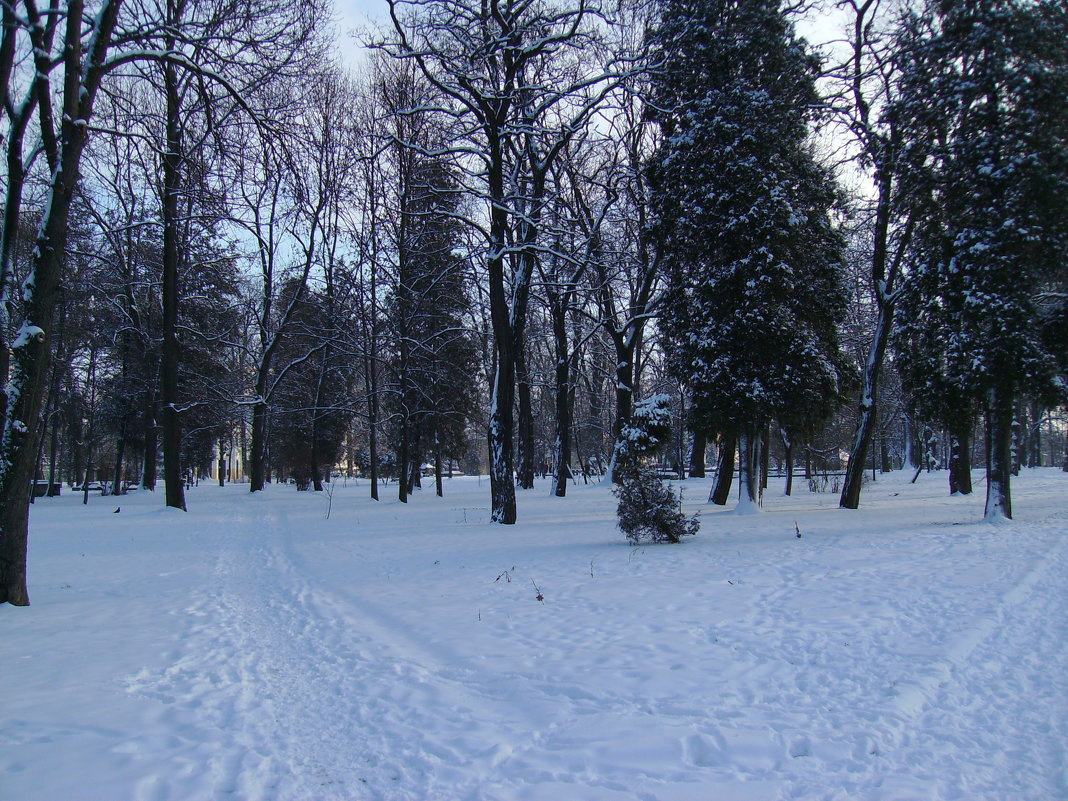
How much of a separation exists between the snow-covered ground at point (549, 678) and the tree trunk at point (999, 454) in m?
3.77

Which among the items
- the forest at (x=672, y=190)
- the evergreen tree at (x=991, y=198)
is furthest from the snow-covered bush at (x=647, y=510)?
the evergreen tree at (x=991, y=198)

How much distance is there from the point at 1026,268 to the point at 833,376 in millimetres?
4382

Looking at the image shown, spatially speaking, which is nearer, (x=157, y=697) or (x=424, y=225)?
(x=157, y=697)

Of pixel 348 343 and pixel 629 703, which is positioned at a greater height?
pixel 348 343

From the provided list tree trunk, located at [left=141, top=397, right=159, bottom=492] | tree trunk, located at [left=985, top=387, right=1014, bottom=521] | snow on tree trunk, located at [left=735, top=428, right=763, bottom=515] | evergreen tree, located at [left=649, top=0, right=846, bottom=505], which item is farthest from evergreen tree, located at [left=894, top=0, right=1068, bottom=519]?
tree trunk, located at [left=141, top=397, right=159, bottom=492]

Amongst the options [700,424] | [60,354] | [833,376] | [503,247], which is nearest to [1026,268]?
[833,376]

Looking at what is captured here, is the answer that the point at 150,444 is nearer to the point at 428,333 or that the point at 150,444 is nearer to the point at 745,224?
the point at 428,333

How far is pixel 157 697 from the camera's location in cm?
456

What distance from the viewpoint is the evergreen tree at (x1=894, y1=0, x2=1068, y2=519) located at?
41.8 ft

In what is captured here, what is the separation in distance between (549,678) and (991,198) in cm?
1385

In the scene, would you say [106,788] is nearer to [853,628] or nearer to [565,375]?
[853,628]

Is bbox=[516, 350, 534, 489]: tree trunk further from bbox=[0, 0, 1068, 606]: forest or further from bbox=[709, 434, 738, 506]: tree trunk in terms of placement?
bbox=[709, 434, 738, 506]: tree trunk

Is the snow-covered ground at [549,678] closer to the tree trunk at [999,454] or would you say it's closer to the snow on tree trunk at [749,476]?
the tree trunk at [999,454]

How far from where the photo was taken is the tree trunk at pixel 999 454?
13398mm
